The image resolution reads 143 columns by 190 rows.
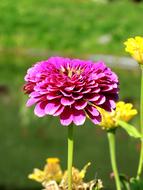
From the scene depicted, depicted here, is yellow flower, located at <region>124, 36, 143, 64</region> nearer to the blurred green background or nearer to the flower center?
the flower center

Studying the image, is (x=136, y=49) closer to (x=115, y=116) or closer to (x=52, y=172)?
(x=115, y=116)

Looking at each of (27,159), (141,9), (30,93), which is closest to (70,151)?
(30,93)

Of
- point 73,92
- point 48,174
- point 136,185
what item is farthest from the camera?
point 48,174

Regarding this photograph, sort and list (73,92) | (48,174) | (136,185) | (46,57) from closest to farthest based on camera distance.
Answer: (73,92) → (136,185) → (48,174) → (46,57)

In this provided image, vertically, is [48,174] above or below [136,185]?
above

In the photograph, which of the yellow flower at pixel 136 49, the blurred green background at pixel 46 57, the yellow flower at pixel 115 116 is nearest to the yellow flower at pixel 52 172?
the yellow flower at pixel 115 116

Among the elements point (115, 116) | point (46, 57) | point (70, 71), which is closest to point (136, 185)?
point (115, 116)
